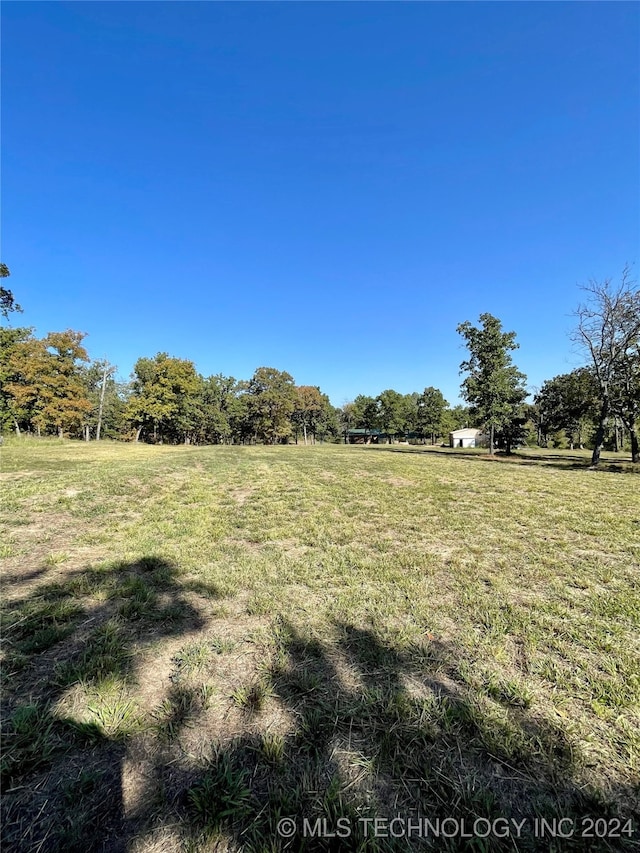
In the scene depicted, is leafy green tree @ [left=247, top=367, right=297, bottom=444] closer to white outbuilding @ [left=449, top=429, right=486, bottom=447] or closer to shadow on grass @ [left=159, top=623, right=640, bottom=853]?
white outbuilding @ [left=449, top=429, right=486, bottom=447]

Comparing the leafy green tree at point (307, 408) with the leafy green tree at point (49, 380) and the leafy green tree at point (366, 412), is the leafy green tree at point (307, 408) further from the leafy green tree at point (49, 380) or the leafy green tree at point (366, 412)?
the leafy green tree at point (49, 380)

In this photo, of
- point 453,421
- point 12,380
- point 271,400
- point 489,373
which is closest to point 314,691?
point 489,373

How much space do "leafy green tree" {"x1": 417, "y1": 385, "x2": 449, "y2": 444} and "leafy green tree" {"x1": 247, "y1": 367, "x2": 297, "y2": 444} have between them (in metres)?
21.2

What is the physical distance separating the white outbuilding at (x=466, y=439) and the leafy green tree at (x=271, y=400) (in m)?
24.0

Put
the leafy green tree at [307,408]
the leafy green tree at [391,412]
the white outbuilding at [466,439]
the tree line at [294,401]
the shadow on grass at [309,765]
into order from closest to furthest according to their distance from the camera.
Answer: the shadow on grass at [309,765] → the tree line at [294,401] → the leafy green tree at [307,408] → the white outbuilding at [466,439] → the leafy green tree at [391,412]

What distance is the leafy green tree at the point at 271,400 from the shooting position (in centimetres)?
4262

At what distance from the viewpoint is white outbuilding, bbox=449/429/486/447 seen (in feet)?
171

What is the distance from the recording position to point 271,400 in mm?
42625

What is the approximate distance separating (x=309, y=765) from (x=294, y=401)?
4423 centimetres

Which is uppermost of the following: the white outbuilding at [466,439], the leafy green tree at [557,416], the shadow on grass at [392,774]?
the leafy green tree at [557,416]

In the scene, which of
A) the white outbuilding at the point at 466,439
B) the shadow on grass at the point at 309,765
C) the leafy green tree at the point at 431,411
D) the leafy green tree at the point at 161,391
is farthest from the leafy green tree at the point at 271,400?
the shadow on grass at the point at 309,765

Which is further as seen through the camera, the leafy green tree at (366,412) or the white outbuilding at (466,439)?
the leafy green tree at (366,412)

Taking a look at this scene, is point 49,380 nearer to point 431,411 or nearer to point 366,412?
point 366,412

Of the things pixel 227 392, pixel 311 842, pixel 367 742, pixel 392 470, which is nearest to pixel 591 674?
pixel 367 742
